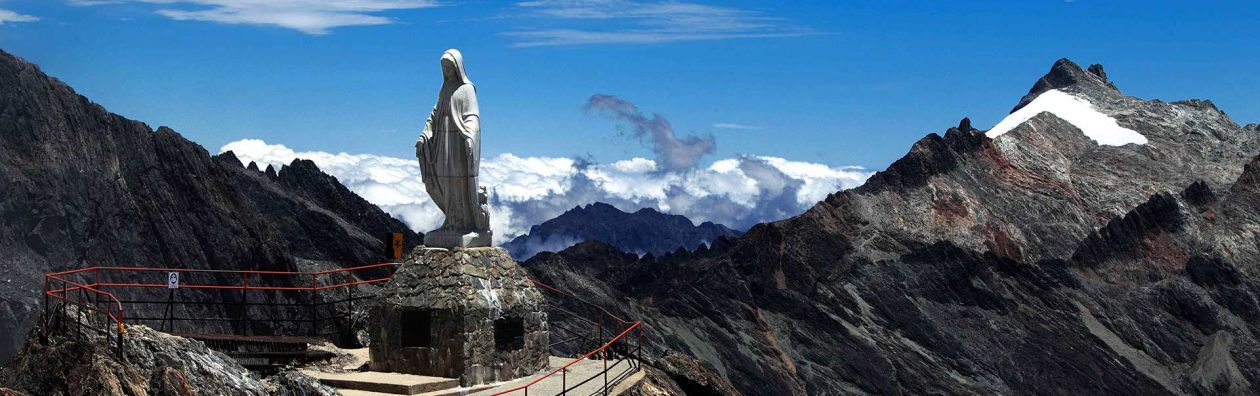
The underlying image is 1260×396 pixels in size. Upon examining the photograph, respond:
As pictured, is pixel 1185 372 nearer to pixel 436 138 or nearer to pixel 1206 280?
pixel 1206 280

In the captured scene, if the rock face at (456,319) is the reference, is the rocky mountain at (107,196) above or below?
above

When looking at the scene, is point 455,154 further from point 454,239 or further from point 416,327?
point 416,327

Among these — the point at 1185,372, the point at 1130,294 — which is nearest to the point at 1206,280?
the point at 1130,294

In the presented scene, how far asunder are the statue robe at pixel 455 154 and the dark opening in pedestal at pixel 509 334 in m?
2.23

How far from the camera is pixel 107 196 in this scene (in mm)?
127062

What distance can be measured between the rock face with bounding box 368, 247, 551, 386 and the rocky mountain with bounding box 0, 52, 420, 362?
8396 centimetres

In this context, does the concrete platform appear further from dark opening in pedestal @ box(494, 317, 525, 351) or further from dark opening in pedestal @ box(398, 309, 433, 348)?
dark opening in pedestal @ box(398, 309, 433, 348)

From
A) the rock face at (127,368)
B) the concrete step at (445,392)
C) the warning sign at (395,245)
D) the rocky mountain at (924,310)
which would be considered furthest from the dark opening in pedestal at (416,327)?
the rocky mountain at (924,310)

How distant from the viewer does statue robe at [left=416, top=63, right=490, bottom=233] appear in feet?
118

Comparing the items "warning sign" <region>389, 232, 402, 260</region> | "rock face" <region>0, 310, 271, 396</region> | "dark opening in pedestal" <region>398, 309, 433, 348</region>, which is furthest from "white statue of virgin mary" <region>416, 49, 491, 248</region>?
"rock face" <region>0, 310, 271, 396</region>

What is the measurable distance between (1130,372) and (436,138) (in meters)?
143

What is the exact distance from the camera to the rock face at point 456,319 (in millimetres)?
34594

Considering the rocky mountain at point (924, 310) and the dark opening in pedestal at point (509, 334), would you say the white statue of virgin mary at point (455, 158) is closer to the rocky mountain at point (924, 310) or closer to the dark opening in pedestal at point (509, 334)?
the dark opening in pedestal at point (509, 334)

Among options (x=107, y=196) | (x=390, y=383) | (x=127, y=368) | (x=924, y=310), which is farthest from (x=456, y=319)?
(x=924, y=310)
